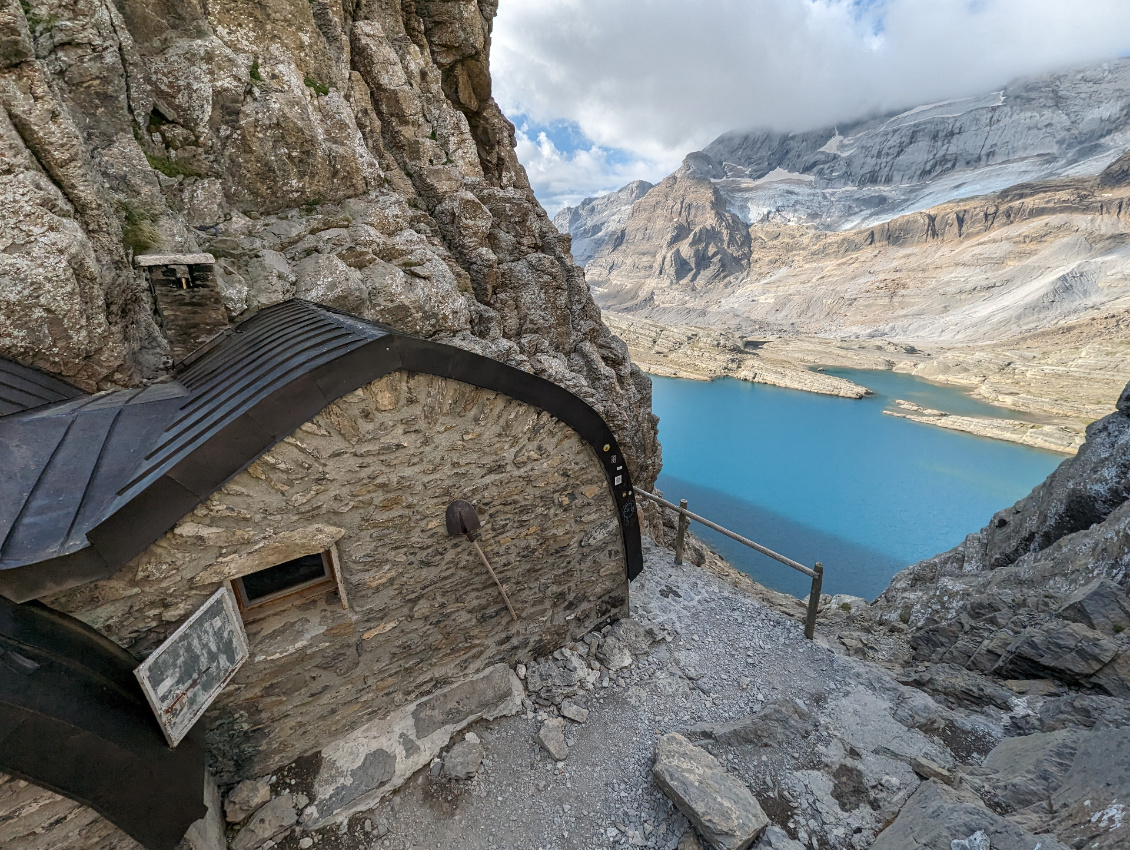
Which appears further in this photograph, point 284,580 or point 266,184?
point 266,184

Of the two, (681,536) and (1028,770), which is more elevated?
(1028,770)

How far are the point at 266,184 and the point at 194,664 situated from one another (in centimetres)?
940

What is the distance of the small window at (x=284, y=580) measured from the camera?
4059 mm

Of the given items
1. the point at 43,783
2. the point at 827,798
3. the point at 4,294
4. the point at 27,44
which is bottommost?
the point at 827,798

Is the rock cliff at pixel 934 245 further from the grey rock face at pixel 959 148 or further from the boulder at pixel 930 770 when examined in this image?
the boulder at pixel 930 770

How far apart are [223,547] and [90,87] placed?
28.5 ft

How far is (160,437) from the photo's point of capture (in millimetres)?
3684

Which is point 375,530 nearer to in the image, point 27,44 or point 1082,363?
point 27,44

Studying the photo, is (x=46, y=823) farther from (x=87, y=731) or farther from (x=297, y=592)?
(x=297, y=592)

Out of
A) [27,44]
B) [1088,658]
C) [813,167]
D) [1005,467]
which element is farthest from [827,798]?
[813,167]

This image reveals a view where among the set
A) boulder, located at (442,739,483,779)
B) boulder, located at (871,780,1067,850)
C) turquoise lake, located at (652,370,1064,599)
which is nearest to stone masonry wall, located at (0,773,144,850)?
boulder, located at (442,739,483,779)

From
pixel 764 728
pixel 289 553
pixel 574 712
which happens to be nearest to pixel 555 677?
pixel 574 712

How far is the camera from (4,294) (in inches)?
189

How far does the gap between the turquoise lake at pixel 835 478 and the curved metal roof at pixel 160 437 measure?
19.0 m
